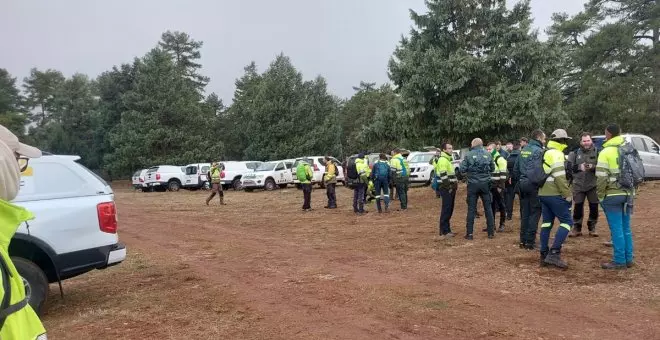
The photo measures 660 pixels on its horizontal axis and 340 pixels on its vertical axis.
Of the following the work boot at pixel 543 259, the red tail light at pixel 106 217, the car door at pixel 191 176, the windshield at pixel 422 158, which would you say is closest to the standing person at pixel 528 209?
the work boot at pixel 543 259

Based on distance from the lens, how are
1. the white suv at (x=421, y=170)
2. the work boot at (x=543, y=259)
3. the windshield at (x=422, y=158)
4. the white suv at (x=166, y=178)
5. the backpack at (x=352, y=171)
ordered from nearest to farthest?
the work boot at (x=543, y=259)
the backpack at (x=352, y=171)
the white suv at (x=421, y=170)
the windshield at (x=422, y=158)
the white suv at (x=166, y=178)

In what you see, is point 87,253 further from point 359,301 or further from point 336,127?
point 336,127

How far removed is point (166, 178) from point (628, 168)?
30825 millimetres

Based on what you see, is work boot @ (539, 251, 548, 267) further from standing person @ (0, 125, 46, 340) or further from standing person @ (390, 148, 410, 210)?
standing person @ (390, 148, 410, 210)

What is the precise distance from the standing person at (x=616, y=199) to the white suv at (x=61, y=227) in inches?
255

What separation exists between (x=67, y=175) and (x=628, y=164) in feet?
24.3

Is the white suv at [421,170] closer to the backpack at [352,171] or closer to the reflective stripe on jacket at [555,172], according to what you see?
the backpack at [352,171]

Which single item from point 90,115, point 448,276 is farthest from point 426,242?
point 90,115

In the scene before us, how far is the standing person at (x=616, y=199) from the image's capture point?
7.35m

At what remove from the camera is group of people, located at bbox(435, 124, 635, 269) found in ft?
24.4

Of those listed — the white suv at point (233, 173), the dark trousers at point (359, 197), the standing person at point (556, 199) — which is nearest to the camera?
the standing person at point (556, 199)

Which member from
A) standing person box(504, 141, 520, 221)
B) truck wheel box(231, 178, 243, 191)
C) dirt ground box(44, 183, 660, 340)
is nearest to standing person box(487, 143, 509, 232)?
standing person box(504, 141, 520, 221)

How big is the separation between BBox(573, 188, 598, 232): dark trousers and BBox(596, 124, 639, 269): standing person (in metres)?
2.51

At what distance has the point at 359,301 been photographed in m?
6.27
